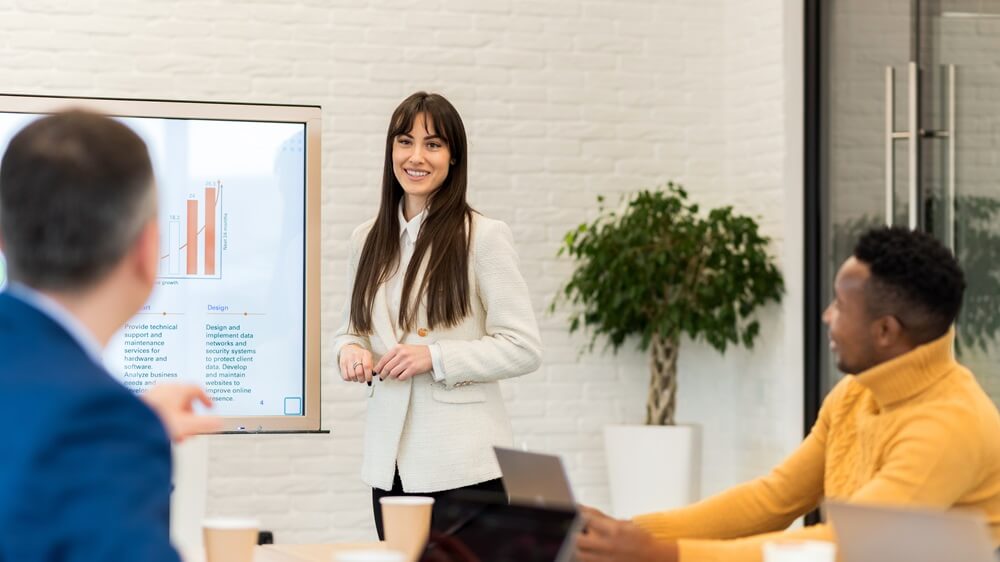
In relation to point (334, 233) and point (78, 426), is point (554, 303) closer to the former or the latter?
point (334, 233)

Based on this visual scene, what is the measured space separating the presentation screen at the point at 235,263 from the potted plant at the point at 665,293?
3.47 ft

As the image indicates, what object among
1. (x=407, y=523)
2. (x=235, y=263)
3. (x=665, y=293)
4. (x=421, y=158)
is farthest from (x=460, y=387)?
(x=665, y=293)

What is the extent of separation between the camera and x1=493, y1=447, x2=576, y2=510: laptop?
71.4 inches

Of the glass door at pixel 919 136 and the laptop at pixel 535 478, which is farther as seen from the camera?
the glass door at pixel 919 136

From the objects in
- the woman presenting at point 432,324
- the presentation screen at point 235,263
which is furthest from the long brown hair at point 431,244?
the presentation screen at point 235,263

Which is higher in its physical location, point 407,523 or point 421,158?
point 421,158

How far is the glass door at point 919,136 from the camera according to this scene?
4.27m

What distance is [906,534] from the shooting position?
147 cm

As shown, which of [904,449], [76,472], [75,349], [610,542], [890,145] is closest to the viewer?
[76,472]

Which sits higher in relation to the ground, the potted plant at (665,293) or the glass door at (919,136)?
the glass door at (919,136)

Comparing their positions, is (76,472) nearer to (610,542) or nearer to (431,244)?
(610,542)

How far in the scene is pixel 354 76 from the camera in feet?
16.4

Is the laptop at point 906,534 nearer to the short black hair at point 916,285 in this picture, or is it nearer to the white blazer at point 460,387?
the short black hair at point 916,285

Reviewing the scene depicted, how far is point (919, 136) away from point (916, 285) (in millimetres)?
2664
